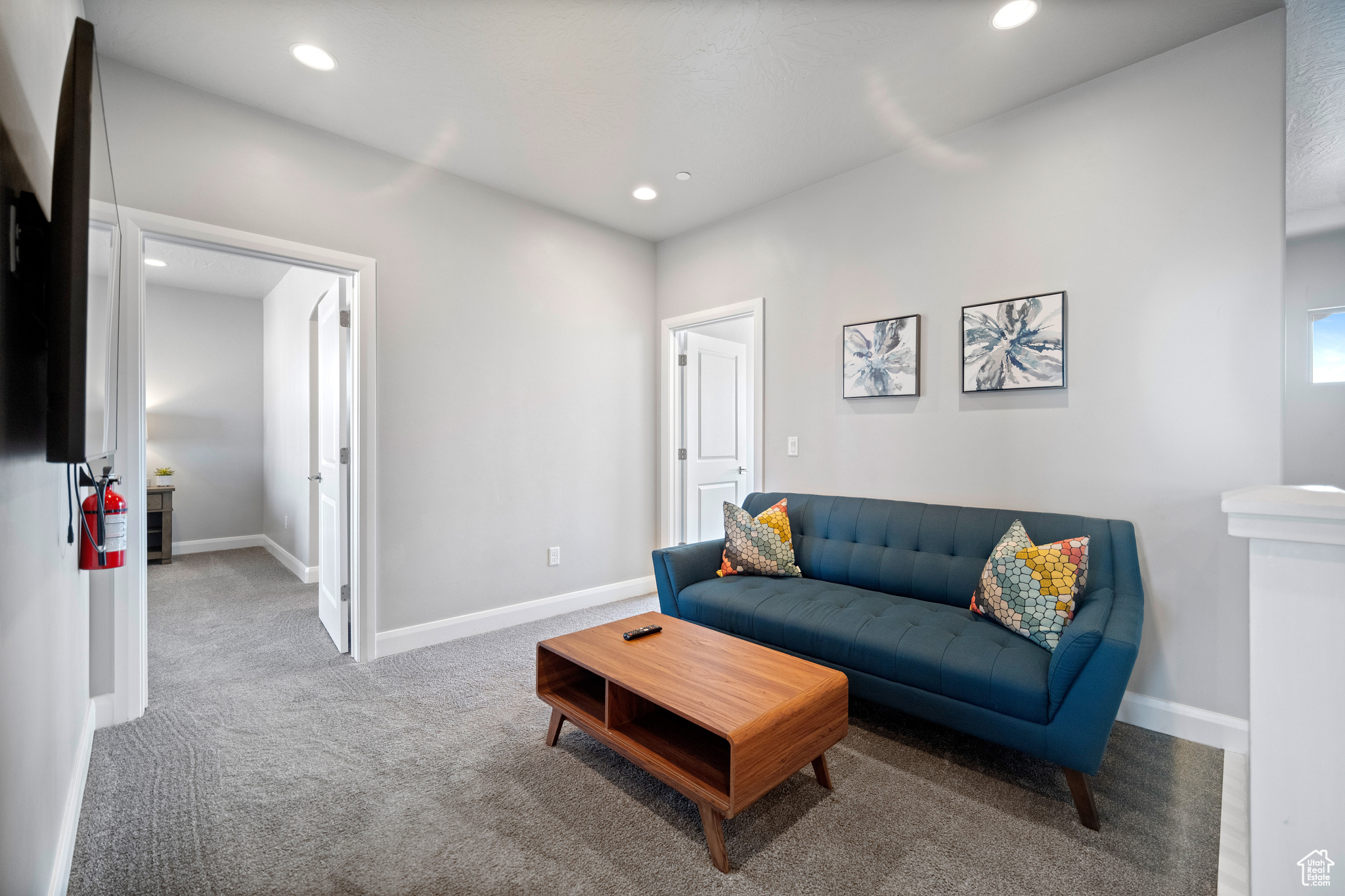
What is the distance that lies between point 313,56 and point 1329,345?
6065mm

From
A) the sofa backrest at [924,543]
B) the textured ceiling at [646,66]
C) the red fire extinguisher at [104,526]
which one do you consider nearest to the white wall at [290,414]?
the textured ceiling at [646,66]

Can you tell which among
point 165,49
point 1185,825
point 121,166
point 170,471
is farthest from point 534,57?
point 170,471

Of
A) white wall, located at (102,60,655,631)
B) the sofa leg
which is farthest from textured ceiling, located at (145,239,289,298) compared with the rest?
the sofa leg

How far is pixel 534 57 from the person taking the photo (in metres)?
2.32

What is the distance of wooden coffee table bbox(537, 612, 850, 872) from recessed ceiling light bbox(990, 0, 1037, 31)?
7.83 ft

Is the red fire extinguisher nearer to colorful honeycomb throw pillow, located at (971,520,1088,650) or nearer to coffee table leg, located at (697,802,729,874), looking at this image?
coffee table leg, located at (697,802,729,874)

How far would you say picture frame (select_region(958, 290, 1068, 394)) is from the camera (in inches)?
101

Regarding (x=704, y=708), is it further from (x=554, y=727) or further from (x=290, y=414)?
(x=290, y=414)

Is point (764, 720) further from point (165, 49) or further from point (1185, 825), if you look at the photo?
point (165, 49)

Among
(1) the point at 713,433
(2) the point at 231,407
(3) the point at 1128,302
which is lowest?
(1) the point at 713,433

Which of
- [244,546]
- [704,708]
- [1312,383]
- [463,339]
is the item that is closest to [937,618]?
[704,708]

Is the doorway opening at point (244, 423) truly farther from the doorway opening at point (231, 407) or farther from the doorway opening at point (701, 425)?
the doorway opening at point (701, 425)

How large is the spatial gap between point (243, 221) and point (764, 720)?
304 cm

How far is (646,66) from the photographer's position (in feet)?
7.79
